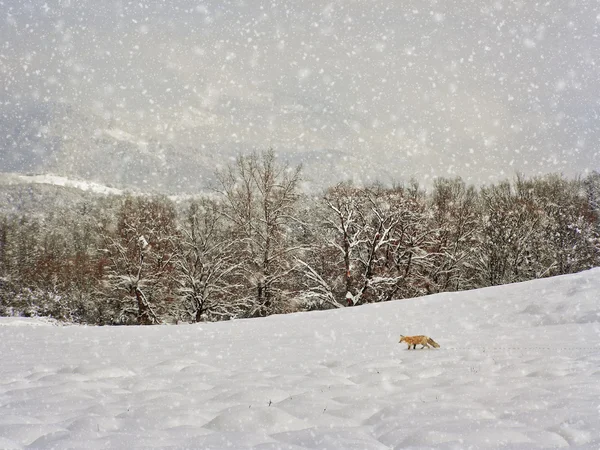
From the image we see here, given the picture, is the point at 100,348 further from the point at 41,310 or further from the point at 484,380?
the point at 41,310

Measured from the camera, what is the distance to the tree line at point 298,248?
26.2 m

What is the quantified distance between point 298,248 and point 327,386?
2102 cm

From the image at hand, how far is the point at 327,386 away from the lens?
5238mm

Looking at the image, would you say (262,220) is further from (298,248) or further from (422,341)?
(422,341)

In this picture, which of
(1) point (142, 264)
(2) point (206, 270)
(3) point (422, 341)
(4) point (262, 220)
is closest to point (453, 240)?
(4) point (262, 220)

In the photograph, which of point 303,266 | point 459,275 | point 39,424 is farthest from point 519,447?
point 459,275

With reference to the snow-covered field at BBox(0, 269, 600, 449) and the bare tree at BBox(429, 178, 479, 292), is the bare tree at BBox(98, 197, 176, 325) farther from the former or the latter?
the bare tree at BBox(429, 178, 479, 292)

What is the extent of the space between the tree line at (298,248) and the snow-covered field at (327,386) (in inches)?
550

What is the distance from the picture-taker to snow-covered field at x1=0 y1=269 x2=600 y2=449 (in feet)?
11.1

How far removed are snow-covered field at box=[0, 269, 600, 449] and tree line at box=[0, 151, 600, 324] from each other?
1396cm

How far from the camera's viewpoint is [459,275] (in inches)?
1512

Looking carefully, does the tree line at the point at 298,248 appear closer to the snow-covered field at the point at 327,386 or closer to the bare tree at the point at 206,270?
the bare tree at the point at 206,270

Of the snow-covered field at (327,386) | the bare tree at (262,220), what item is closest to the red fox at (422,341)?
the snow-covered field at (327,386)

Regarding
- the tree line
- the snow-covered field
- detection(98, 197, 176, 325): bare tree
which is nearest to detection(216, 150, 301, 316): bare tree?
the tree line
